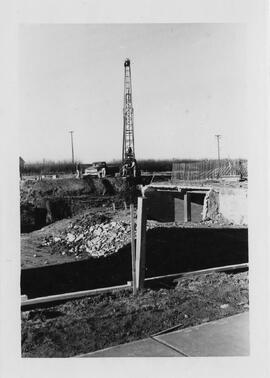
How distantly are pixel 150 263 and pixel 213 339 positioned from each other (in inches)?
163

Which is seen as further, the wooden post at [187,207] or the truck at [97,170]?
the truck at [97,170]

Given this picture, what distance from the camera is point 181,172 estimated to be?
25.0 metres

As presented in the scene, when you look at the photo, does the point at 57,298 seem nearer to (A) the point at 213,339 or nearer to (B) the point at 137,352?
(B) the point at 137,352

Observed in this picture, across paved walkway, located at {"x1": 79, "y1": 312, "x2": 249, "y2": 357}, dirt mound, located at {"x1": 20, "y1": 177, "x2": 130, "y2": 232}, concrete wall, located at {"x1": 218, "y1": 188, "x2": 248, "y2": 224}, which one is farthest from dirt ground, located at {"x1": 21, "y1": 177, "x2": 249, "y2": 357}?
dirt mound, located at {"x1": 20, "y1": 177, "x2": 130, "y2": 232}

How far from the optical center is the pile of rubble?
11.9 metres

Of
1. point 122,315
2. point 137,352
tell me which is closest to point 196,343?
point 137,352

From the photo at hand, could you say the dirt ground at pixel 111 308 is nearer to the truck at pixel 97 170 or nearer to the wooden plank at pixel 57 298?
the wooden plank at pixel 57 298

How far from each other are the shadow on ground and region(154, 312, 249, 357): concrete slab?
4.98ft

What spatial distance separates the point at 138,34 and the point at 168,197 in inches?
718

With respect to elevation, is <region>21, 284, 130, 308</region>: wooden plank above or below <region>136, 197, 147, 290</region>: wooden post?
below

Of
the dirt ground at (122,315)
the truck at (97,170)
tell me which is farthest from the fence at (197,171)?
the dirt ground at (122,315)

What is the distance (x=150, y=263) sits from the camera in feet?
27.8

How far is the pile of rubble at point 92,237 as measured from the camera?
1187 centimetres

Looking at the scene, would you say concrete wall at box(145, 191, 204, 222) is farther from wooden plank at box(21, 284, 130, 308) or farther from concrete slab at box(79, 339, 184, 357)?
concrete slab at box(79, 339, 184, 357)
